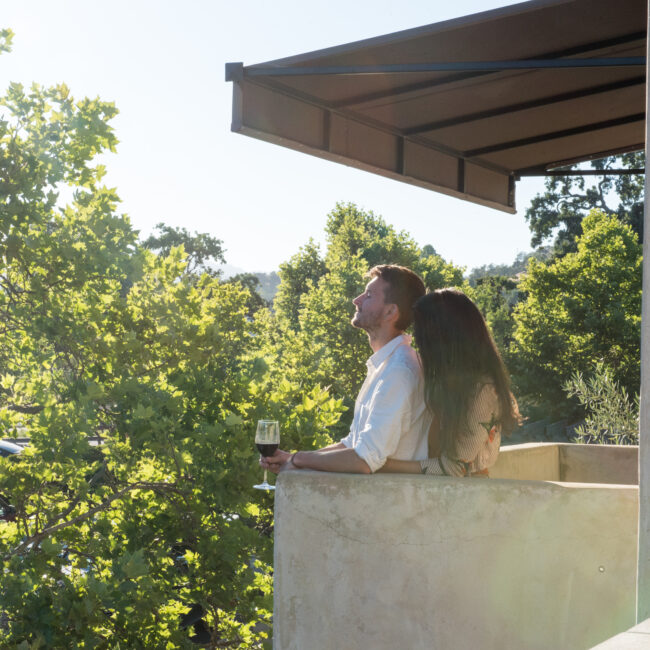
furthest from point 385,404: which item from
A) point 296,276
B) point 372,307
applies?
point 296,276

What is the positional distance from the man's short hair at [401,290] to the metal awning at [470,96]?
1123 mm

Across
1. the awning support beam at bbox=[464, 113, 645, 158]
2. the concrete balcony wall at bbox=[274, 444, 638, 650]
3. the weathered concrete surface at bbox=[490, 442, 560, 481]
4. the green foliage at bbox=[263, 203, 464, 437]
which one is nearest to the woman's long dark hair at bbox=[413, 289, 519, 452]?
the concrete balcony wall at bbox=[274, 444, 638, 650]

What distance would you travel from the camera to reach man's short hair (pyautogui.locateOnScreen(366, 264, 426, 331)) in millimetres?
4016

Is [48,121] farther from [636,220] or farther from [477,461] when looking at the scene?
[636,220]

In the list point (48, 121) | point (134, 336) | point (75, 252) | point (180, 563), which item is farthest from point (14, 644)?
point (48, 121)

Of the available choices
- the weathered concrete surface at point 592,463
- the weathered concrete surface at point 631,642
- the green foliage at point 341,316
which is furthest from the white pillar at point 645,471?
the green foliage at point 341,316

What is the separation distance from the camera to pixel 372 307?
4004mm

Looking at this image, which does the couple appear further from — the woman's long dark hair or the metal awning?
the metal awning

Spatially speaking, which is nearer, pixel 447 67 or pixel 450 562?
pixel 450 562

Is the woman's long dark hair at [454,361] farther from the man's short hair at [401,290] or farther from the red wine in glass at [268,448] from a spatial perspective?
the red wine in glass at [268,448]

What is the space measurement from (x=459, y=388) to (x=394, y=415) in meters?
0.29

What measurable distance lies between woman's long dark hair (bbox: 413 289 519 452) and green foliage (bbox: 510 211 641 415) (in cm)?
3013

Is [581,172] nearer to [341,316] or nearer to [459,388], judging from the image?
[459,388]

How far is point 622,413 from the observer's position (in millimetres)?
9156
